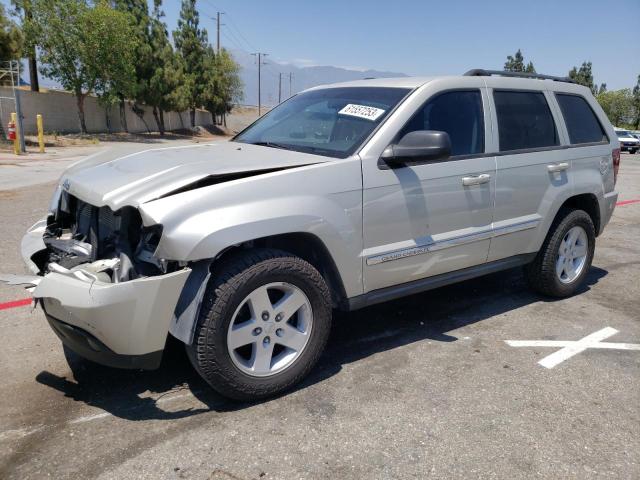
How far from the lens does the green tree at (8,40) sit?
70.4 feet

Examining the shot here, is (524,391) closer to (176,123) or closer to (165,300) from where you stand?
(165,300)

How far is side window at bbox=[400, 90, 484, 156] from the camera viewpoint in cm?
370

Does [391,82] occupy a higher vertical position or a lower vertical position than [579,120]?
higher

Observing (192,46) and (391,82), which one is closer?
(391,82)

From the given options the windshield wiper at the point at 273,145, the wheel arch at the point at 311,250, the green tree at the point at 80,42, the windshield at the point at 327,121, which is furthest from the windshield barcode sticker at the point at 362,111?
the green tree at the point at 80,42

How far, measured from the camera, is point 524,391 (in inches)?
129

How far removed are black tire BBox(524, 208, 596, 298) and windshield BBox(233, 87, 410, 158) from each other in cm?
196

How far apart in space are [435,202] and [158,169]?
176 centimetres

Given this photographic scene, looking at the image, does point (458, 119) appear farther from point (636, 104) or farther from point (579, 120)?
point (636, 104)

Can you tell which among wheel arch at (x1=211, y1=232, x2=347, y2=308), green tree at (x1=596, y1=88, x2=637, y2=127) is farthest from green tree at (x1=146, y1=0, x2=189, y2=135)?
green tree at (x1=596, y1=88, x2=637, y2=127)

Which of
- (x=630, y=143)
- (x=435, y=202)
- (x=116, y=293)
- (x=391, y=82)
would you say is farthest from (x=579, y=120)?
(x=630, y=143)

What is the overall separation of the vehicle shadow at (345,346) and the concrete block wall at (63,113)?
24.0 meters

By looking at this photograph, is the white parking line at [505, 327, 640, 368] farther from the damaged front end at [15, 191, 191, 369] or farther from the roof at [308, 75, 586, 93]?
the damaged front end at [15, 191, 191, 369]

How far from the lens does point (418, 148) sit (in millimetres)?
3283
